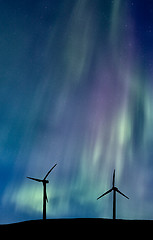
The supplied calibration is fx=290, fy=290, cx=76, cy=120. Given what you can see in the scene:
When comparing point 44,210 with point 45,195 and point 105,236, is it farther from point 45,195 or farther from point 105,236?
point 105,236

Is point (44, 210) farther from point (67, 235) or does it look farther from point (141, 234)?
point (141, 234)

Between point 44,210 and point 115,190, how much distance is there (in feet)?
86.9

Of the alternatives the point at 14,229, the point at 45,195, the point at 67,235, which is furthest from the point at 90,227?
the point at 14,229

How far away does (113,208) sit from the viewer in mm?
101625

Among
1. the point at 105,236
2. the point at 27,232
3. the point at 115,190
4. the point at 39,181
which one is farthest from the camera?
the point at 115,190

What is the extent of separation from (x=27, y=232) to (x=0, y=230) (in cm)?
1221

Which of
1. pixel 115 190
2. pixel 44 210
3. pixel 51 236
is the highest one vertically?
pixel 115 190

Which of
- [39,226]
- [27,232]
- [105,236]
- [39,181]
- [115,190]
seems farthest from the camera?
[115,190]

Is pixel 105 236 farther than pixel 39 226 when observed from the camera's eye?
No

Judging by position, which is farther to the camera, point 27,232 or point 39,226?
point 39,226

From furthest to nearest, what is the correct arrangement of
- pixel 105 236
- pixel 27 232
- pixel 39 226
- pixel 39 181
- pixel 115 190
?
pixel 115 190
pixel 39 181
pixel 39 226
pixel 27 232
pixel 105 236

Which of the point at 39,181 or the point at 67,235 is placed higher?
the point at 39,181

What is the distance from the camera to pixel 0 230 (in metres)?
89.8

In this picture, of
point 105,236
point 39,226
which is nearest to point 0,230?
point 39,226
